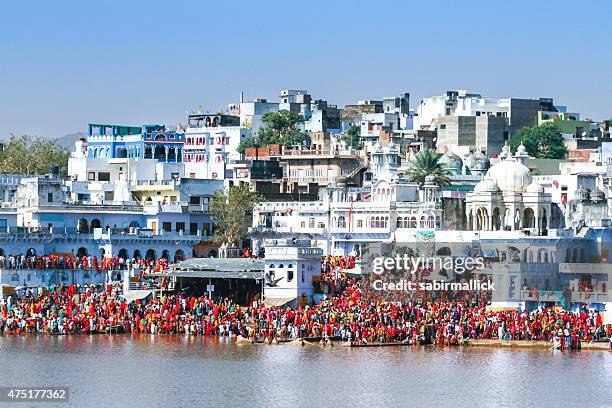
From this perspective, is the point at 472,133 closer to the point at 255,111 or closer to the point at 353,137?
the point at 353,137

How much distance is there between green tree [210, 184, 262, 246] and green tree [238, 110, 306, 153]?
2653 cm

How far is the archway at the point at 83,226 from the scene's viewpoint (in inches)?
3438

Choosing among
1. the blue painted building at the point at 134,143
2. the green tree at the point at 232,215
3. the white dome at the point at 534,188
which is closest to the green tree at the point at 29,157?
the blue painted building at the point at 134,143

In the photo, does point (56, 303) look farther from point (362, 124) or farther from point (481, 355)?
point (362, 124)

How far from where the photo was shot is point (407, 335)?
2721 inches

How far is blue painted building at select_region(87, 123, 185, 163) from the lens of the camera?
101 meters

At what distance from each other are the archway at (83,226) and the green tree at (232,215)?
20.7 feet

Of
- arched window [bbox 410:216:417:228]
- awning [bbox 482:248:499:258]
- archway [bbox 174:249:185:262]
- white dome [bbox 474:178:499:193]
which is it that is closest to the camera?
awning [bbox 482:248:499:258]

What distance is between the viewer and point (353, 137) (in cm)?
11912

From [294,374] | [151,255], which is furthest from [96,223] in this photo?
[294,374]

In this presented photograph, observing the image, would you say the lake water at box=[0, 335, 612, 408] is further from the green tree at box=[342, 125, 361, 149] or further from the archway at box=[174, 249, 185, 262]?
the green tree at box=[342, 125, 361, 149]

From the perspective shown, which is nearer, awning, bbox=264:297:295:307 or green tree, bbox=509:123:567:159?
awning, bbox=264:297:295:307

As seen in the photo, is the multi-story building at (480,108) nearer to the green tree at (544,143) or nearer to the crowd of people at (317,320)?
the green tree at (544,143)

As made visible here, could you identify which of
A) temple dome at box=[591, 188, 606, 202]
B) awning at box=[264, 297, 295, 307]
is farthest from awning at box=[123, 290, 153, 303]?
temple dome at box=[591, 188, 606, 202]
